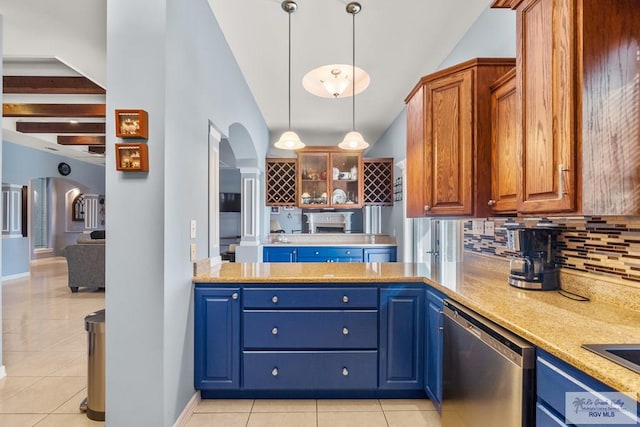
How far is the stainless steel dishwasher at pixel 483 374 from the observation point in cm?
117

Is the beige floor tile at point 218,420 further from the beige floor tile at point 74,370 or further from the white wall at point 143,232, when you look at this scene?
the beige floor tile at point 74,370

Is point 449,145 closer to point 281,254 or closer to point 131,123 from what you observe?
point 131,123

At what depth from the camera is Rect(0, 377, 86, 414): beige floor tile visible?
2199 millimetres

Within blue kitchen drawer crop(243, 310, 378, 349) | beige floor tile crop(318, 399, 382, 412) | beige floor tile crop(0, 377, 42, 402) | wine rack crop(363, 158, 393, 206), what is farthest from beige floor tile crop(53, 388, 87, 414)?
wine rack crop(363, 158, 393, 206)

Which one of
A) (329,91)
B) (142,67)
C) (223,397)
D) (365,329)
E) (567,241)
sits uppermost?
(329,91)

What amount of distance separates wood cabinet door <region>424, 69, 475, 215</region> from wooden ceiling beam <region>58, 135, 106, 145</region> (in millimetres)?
6816

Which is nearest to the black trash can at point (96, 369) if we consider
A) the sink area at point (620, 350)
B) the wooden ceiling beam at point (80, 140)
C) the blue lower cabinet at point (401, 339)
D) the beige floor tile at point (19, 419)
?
the beige floor tile at point (19, 419)

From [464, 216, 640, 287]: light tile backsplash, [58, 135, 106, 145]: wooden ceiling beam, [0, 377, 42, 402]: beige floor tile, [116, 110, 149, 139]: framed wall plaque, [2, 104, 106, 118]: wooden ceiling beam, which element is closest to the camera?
[464, 216, 640, 287]: light tile backsplash

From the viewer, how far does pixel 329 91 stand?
2.78m

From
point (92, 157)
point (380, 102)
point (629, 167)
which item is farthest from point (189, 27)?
point (92, 157)

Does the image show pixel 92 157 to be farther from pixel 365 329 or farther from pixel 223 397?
pixel 365 329

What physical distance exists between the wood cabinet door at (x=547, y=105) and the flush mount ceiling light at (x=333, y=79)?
1.28 m

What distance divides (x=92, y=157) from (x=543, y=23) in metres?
10.3

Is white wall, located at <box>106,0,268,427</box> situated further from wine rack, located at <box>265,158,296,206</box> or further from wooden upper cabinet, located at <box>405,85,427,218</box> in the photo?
wine rack, located at <box>265,158,296,206</box>
